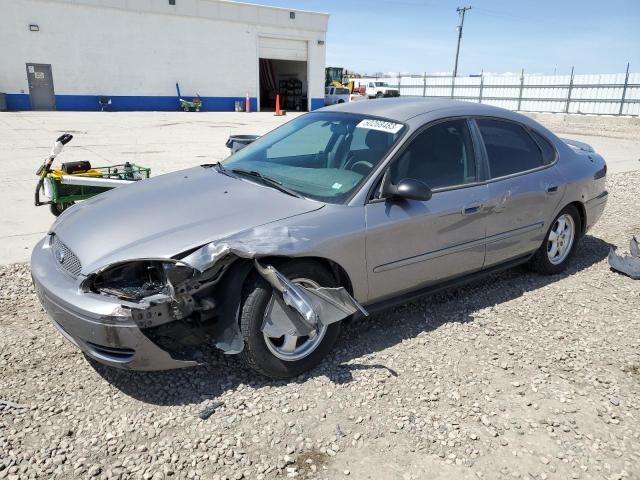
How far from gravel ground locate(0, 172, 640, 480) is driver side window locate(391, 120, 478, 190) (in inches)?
43.8

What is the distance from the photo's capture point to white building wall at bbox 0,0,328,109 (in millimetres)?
25703

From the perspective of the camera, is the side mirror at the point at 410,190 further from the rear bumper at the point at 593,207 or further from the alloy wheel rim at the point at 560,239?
the rear bumper at the point at 593,207

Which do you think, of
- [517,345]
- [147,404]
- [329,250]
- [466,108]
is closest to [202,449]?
[147,404]

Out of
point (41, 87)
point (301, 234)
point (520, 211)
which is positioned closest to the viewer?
point (301, 234)

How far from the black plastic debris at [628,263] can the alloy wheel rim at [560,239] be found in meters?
0.53

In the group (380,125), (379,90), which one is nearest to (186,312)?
(380,125)

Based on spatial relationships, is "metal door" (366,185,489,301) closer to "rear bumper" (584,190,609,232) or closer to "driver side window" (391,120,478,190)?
"driver side window" (391,120,478,190)

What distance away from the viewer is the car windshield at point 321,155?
351cm

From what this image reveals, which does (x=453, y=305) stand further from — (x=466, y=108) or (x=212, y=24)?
(x=212, y=24)

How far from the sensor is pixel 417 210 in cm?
355

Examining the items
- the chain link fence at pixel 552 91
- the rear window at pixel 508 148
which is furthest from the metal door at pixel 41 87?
the rear window at pixel 508 148

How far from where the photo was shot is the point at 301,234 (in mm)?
3051

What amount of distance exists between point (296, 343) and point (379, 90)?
40619 mm

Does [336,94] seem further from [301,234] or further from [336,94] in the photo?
[301,234]
